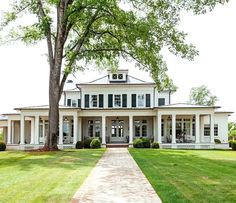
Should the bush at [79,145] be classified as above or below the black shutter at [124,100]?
below

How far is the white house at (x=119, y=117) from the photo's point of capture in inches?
1502

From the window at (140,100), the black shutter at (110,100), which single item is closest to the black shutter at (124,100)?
the black shutter at (110,100)

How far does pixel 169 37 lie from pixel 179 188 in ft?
54.9

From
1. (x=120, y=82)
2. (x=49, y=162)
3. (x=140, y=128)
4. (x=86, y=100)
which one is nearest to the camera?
(x=49, y=162)

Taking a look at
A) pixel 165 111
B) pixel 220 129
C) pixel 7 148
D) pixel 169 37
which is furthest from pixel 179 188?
pixel 220 129

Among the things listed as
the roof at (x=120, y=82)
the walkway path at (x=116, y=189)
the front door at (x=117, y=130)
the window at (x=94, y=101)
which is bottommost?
the walkway path at (x=116, y=189)

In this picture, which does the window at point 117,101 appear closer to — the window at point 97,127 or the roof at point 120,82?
the roof at point 120,82

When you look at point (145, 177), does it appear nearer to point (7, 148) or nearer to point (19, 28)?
point (19, 28)

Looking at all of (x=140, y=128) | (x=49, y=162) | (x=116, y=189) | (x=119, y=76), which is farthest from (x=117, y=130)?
(x=116, y=189)

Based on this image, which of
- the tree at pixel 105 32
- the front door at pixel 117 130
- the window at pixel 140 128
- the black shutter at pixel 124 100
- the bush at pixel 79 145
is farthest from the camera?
the window at pixel 140 128

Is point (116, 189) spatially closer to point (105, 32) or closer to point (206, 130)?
point (105, 32)

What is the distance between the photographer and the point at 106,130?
Result: 42406 millimetres

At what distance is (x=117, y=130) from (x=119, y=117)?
1.47 m

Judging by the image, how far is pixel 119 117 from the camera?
42.2 metres
